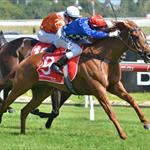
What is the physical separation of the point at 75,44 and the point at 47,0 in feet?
293

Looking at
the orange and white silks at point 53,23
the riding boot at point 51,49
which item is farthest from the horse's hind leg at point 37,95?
the orange and white silks at point 53,23

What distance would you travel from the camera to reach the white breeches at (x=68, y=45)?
10.7 meters

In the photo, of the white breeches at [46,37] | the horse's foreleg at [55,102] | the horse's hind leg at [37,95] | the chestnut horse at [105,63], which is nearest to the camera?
the chestnut horse at [105,63]

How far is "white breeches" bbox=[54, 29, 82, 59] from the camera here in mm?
10672

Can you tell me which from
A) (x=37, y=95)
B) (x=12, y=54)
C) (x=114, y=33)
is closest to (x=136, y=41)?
(x=114, y=33)

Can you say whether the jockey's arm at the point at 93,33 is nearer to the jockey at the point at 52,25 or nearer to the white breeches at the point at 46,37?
the jockey at the point at 52,25

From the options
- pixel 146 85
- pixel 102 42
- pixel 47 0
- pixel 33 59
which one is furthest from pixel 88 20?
pixel 47 0

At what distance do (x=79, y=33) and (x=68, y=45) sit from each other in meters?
0.33

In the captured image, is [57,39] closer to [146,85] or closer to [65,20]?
[65,20]

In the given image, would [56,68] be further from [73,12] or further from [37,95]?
[73,12]

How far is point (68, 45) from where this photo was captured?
35.8 feet

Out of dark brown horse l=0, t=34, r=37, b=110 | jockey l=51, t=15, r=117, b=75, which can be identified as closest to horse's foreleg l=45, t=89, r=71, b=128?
dark brown horse l=0, t=34, r=37, b=110

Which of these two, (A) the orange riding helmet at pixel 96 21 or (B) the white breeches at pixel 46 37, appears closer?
(A) the orange riding helmet at pixel 96 21

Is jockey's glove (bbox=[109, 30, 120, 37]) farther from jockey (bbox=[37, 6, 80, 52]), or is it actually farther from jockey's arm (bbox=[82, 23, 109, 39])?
jockey (bbox=[37, 6, 80, 52])
